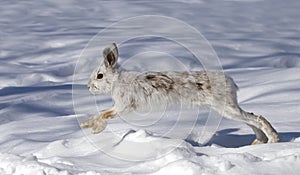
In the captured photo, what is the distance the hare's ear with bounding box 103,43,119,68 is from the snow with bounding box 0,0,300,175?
1.40 ft

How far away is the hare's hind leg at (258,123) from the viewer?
3.62m

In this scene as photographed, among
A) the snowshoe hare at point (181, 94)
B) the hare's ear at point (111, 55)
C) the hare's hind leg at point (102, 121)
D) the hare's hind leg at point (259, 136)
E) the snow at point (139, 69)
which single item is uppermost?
the hare's ear at point (111, 55)

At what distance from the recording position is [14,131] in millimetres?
4238

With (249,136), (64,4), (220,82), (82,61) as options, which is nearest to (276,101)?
(249,136)

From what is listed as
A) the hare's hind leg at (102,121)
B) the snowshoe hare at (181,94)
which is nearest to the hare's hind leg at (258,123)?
the snowshoe hare at (181,94)

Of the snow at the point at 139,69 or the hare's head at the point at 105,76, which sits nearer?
the snow at the point at 139,69

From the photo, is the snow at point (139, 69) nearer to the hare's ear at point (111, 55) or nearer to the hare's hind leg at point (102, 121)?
the hare's hind leg at point (102, 121)

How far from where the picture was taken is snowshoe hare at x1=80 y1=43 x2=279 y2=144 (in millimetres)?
3643

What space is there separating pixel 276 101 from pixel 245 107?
29 cm

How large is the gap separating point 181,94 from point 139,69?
10.2 feet

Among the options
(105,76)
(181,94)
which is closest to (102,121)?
(105,76)

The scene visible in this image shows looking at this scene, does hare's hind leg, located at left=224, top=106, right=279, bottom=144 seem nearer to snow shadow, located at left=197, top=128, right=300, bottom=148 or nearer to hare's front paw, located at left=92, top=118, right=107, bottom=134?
snow shadow, located at left=197, top=128, right=300, bottom=148

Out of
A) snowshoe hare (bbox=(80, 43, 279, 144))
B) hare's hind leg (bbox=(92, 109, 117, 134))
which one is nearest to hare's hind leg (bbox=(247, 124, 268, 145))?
snowshoe hare (bbox=(80, 43, 279, 144))

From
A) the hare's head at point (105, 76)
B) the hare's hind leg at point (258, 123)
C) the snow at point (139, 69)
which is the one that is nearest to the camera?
the snow at point (139, 69)
